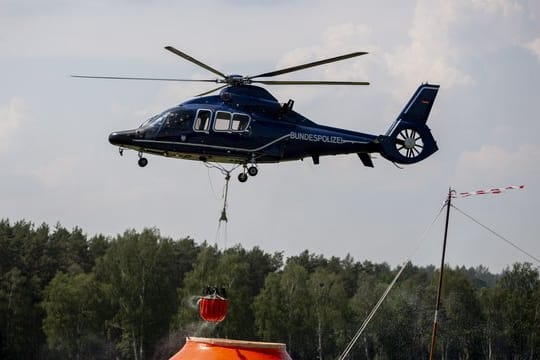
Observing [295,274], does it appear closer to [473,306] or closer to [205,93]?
[473,306]

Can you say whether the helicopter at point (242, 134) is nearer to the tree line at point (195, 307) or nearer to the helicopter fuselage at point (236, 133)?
the helicopter fuselage at point (236, 133)

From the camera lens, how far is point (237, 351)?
1366 inches

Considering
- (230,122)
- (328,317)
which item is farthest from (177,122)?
(328,317)

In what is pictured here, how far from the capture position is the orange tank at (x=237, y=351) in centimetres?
3459

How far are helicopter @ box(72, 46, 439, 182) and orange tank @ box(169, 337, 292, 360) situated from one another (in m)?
14.7

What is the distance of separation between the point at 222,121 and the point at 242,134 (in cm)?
97

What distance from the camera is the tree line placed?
10538 cm

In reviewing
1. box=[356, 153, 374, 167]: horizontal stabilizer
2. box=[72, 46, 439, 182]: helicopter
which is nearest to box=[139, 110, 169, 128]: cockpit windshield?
box=[72, 46, 439, 182]: helicopter

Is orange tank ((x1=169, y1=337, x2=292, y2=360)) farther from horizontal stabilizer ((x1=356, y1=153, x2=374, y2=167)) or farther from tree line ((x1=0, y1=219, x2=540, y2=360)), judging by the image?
tree line ((x1=0, y1=219, x2=540, y2=360))

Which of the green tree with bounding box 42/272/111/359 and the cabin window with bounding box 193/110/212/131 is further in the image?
the green tree with bounding box 42/272/111/359

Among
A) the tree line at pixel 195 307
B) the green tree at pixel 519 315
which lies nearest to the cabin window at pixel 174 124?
the tree line at pixel 195 307

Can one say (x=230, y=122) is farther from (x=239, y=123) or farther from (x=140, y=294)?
(x=140, y=294)

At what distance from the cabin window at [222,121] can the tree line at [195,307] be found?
49375 mm

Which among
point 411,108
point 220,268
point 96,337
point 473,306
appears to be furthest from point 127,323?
point 411,108
